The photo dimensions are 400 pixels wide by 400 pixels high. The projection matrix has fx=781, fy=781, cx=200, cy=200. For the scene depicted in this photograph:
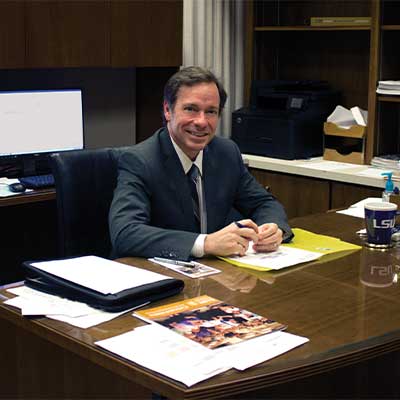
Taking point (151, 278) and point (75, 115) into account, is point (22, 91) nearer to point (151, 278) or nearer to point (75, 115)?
point (75, 115)

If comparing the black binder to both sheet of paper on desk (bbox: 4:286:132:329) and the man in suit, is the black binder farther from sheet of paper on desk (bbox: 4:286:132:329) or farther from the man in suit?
the man in suit

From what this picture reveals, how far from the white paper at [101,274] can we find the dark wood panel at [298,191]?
2.10 m

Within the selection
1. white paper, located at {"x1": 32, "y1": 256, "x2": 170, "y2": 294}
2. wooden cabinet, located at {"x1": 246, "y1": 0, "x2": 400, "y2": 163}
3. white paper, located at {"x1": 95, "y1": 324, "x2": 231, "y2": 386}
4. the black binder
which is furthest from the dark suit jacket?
wooden cabinet, located at {"x1": 246, "y1": 0, "x2": 400, "y2": 163}

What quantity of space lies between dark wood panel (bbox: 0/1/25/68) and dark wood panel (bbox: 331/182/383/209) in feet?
5.39

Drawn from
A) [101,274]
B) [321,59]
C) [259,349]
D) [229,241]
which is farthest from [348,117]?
[259,349]

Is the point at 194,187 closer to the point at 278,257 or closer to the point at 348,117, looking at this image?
the point at 278,257

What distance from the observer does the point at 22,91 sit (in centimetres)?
372

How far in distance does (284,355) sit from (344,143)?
3.06 m

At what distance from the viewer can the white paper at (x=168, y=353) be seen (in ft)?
4.64

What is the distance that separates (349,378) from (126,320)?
0.60 meters

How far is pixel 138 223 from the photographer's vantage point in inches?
90.4

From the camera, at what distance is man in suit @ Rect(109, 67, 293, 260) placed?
88.4 inches

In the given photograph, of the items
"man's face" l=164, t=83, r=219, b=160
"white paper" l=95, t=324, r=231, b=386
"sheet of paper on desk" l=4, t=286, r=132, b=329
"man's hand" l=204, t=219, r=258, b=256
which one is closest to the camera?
"white paper" l=95, t=324, r=231, b=386

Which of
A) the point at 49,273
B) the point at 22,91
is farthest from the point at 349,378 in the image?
the point at 22,91
